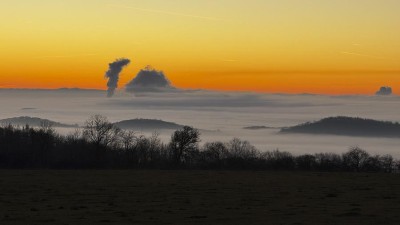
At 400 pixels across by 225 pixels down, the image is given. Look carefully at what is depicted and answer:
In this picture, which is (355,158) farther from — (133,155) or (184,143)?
(133,155)

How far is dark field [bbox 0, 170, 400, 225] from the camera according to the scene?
29891mm

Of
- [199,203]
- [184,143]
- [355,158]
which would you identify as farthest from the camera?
[355,158]

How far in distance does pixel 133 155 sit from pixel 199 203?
7965 cm

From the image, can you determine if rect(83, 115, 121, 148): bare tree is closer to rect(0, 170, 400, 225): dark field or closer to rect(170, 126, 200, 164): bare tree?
rect(170, 126, 200, 164): bare tree

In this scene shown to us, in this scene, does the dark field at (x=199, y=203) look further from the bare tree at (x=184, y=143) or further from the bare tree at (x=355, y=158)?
the bare tree at (x=184, y=143)

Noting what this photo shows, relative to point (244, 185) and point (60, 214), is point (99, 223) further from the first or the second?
point (244, 185)

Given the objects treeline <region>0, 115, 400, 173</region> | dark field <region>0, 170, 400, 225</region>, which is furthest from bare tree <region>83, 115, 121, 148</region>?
dark field <region>0, 170, 400, 225</region>

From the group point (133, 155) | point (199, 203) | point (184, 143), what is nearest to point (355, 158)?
point (184, 143)

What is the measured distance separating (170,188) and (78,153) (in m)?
62.4

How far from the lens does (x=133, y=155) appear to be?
115 metres

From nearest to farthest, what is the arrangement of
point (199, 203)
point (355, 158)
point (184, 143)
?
1. point (199, 203)
2. point (184, 143)
3. point (355, 158)

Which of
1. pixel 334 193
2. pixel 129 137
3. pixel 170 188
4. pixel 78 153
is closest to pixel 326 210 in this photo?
pixel 334 193

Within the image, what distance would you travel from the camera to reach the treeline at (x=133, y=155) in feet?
309

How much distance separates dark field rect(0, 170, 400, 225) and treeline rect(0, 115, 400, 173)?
136 ft
